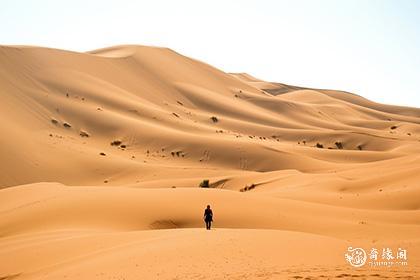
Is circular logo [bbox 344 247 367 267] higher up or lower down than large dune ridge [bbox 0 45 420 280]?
lower down

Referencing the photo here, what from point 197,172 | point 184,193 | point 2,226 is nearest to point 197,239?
point 184,193

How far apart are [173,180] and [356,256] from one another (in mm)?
18268

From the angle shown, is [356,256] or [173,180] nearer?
[356,256]

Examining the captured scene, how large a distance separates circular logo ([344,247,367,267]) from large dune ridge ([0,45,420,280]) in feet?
0.64

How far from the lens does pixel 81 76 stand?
4831 centimetres

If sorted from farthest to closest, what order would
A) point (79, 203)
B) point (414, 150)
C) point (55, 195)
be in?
point (414, 150)
point (55, 195)
point (79, 203)

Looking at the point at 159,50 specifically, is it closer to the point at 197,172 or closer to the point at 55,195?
the point at 197,172

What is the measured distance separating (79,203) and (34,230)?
2.15m

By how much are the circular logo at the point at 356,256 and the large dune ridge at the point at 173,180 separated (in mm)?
195

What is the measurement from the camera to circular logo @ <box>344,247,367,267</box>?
841 centimetres

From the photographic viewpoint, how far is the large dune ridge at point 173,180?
9414mm

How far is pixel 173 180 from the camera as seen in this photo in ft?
86.5

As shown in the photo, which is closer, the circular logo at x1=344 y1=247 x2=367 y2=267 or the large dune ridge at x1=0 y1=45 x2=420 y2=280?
the circular logo at x1=344 y1=247 x2=367 y2=267

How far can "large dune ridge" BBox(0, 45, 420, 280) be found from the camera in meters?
9.41
